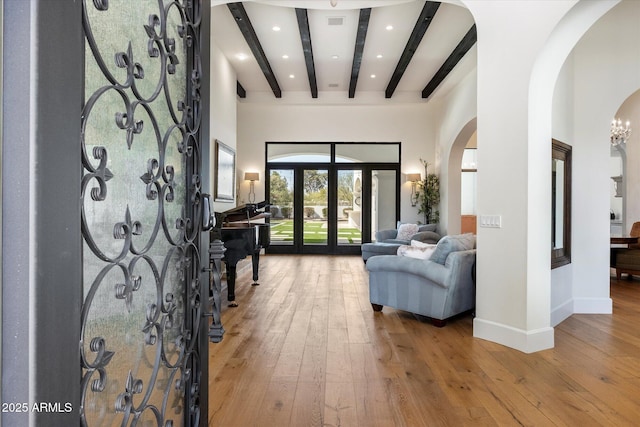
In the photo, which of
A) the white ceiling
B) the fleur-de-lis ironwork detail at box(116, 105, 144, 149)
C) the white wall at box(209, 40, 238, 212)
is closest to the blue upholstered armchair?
the white ceiling

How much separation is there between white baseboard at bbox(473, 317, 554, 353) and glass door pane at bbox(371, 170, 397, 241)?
637cm

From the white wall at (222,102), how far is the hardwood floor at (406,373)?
3.42m

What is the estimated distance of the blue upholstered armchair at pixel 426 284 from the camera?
3871 millimetres

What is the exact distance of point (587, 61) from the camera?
4.39 m

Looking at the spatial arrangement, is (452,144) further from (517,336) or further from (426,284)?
(517,336)

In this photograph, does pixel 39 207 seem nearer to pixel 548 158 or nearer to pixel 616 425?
pixel 616 425

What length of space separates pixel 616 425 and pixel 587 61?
3979 mm

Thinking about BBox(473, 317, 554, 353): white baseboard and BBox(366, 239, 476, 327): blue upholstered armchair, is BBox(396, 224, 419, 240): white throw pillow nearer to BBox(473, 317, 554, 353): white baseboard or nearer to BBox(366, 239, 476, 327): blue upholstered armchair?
BBox(366, 239, 476, 327): blue upholstered armchair

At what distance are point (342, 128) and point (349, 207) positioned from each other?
2.02 metres

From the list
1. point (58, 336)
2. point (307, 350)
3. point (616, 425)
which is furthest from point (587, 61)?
point (58, 336)

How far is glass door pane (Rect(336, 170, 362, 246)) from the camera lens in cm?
995

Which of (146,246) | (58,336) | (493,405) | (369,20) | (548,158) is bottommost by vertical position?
(493,405)

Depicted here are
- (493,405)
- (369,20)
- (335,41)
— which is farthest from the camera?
(335,41)

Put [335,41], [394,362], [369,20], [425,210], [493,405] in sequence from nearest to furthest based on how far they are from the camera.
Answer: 1. [493,405]
2. [394,362]
3. [369,20]
4. [335,41]
5. [425,210]
